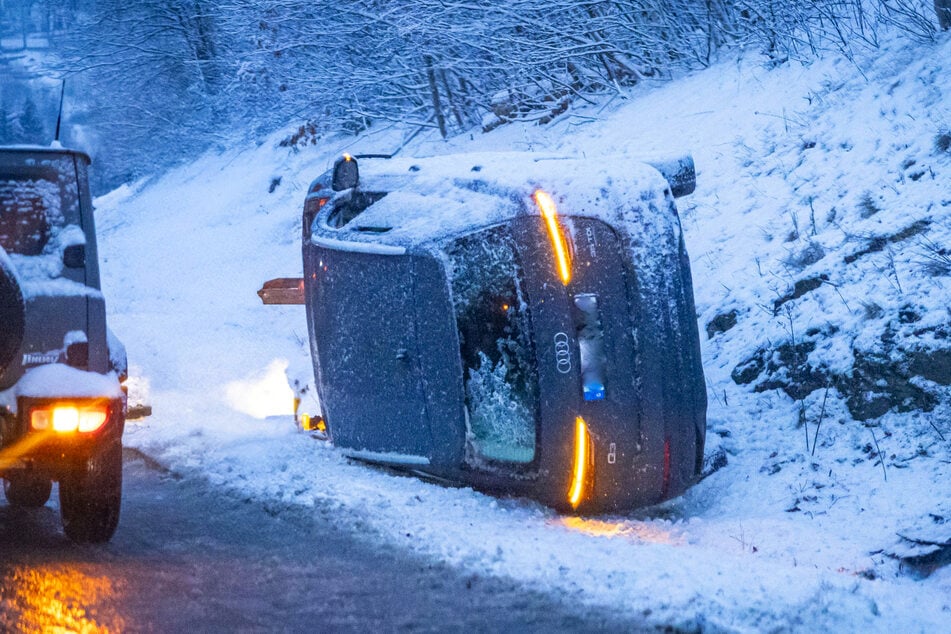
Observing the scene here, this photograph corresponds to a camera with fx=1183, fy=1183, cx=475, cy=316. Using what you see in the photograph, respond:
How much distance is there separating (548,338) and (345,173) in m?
2.25

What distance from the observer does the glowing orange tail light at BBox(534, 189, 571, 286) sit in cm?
685

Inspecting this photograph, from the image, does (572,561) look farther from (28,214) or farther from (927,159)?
(927,159)

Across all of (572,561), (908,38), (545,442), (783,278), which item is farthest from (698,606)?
(908,38)

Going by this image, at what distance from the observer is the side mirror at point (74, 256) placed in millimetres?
6129

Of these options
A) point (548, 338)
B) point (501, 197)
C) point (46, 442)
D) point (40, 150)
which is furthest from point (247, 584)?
point (501, 197)

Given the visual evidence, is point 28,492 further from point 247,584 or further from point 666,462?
point 666,462

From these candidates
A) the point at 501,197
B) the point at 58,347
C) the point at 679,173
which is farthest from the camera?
the point at 679,173

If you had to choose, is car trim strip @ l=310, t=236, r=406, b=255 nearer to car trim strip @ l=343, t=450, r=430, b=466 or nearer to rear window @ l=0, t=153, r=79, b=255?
car trim strip @ l=343, t=450, r=430, b=466

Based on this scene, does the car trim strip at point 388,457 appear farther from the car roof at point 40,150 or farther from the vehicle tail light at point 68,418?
the car roof at point 40,150

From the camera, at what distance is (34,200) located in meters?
6.25

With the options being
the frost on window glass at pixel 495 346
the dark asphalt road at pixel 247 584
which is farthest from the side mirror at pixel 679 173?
the dark asphalt road at pixel 247 584

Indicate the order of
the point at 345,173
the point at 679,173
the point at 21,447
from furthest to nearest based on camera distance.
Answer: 1. the point at 679,173
2. the point at 345,173
3. the point at 21,447

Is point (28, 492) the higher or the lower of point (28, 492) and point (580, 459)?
the lower

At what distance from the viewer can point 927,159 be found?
10562mm
